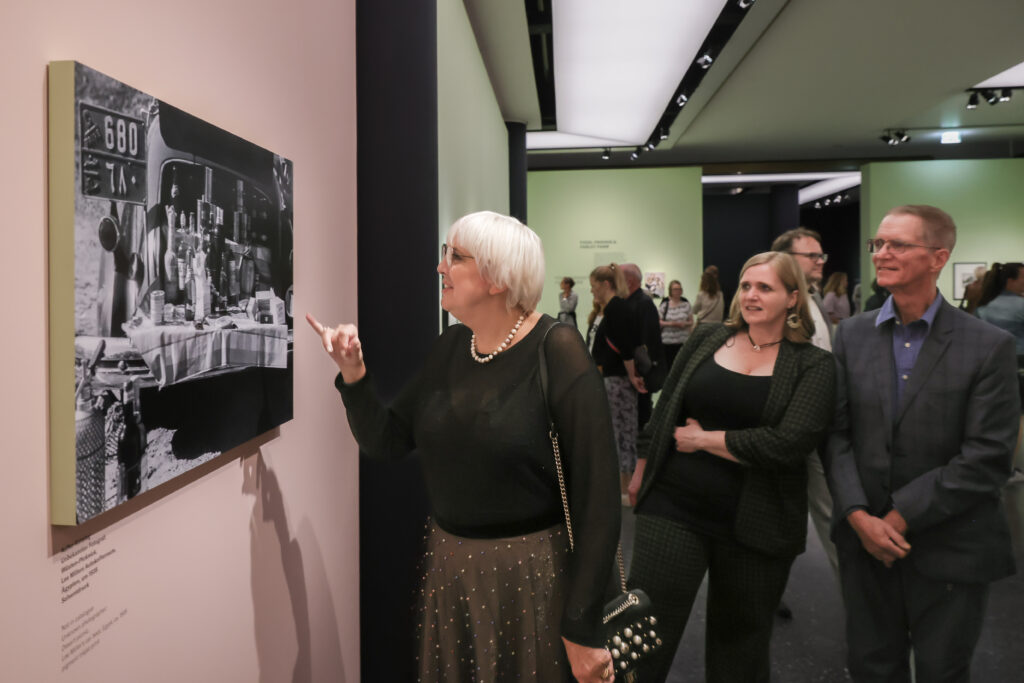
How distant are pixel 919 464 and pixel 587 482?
1210mm

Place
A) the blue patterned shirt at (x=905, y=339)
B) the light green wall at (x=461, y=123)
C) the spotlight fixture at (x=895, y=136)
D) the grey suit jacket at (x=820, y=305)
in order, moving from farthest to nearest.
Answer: the spotlight fixture at (x=895, y=136)
the light green wall at (x=461, y=123)
the grey suit jacket at (x=820, y=305)
the blue patterned shirt at (x=905, y=339)

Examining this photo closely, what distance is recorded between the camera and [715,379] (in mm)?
2422

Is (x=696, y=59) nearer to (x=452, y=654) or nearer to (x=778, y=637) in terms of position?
(x=778, y=637)

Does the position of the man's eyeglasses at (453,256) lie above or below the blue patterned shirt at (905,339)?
above

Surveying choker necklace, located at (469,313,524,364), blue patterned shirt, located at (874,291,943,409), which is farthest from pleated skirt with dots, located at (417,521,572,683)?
blue patterned shirt, located at (874,291,943,409)

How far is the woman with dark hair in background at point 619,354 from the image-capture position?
17.6 feet

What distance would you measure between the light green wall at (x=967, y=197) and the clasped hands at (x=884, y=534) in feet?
33.2

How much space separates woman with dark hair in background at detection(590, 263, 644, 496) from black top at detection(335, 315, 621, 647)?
3.70 meters

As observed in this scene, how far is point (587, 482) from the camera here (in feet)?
5.22

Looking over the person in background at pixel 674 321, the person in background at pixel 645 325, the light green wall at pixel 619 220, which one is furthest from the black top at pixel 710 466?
the light green wall at pixel 619 220

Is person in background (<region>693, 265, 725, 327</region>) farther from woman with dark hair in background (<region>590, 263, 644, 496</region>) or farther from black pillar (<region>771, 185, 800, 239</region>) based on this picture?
black pillar (<region>771, 185, 800, 239</region>)

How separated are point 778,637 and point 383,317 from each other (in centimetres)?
251

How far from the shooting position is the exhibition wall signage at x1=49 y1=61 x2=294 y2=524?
101cm

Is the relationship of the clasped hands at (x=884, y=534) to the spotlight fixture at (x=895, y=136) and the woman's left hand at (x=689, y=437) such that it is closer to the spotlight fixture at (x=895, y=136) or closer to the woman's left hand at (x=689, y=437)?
the woman's left hand at (x=689, y=437)
